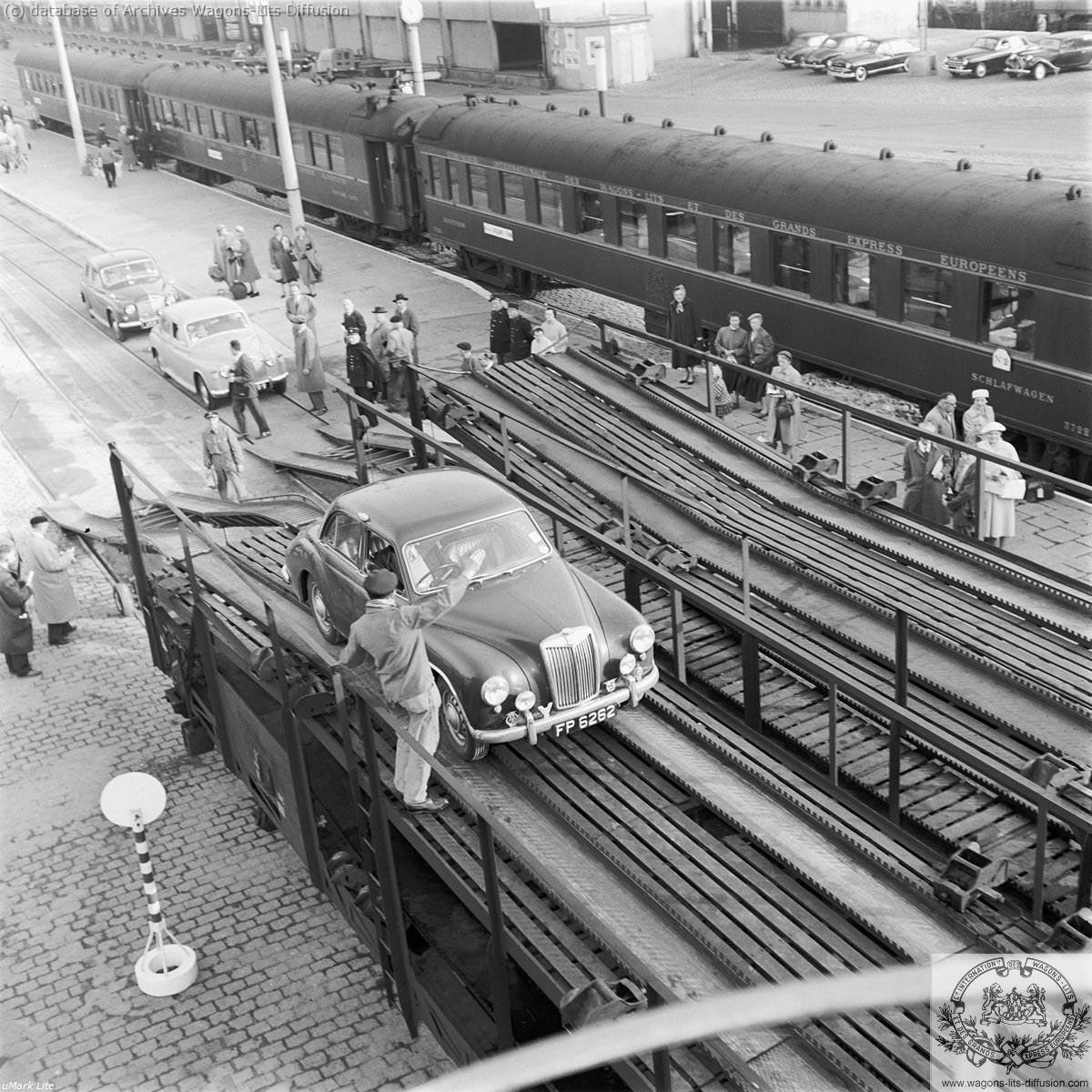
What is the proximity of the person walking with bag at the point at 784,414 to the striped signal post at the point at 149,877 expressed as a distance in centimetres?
994

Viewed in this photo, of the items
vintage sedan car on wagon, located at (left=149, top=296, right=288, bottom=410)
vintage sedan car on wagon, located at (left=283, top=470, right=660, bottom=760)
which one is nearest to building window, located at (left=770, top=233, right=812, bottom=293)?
vintage sedan car on wagon, located at (left=149, top=296, right=288, bottom=410)

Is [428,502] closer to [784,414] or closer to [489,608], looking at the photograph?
[489,608]

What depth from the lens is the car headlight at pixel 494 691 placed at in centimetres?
890

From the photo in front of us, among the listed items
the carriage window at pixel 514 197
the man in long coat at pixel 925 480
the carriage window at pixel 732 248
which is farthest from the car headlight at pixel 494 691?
the carriage window at pixel 514 197

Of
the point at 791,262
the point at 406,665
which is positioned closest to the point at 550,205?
the point at 791,262

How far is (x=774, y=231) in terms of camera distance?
2059 centimetres

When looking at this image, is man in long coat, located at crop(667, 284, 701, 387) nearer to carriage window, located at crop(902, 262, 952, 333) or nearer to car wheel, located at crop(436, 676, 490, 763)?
carriage window, located at crop(902, 262, 952, 333)

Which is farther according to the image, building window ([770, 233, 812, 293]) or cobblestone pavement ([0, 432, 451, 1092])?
building window ([770, 233, 812, 293])

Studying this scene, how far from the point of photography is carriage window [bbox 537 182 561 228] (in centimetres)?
2578

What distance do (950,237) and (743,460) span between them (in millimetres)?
5247

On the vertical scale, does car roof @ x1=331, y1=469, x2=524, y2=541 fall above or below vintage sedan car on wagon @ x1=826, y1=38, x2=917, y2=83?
above

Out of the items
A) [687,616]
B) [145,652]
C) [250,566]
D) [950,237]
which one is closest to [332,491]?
[145,652]

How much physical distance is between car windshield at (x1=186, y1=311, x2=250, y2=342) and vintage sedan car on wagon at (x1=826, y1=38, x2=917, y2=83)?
35089mm

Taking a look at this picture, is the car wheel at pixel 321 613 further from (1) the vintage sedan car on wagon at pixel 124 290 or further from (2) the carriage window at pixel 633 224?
(1) the vintage sedan car on wagon at pixel 124 290
